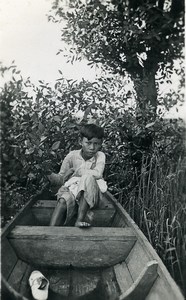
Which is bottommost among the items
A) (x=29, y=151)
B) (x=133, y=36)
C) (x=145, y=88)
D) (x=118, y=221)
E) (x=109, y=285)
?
(x=109, y=285)

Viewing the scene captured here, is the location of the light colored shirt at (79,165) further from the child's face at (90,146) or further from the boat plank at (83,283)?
the boat plank at (83,283)

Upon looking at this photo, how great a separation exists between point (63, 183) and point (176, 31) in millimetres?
1854

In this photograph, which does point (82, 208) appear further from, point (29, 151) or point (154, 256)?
point (154, 256)

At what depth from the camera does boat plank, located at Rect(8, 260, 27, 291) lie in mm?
1990

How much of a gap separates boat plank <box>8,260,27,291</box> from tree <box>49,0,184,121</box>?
221cm

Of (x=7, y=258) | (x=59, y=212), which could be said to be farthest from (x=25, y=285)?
(x=59, y=212)

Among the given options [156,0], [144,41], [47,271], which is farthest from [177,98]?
[47,271]

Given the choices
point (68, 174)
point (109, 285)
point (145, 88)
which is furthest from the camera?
point (145, 88)

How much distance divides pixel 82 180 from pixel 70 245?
21.8 inches

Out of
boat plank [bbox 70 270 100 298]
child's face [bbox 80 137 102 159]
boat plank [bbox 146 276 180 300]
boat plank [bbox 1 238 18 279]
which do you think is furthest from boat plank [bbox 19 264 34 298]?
child's face [bbox 80 137 102 159]

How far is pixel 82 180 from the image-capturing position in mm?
2613

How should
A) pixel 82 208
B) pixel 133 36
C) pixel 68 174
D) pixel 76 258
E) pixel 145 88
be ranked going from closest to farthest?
1. pixel 76 258
2. pixel 82 208
3. pixel 68 174
4. pixel 133 36
5. pixel 145 88

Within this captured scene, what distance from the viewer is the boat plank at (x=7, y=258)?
1.99m

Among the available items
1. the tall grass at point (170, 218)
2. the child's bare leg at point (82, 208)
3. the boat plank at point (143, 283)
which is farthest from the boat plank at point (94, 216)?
the boat plank at point (143, 283)
